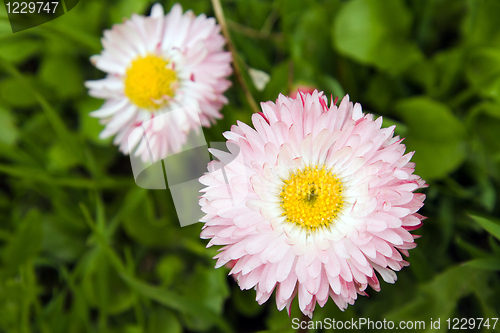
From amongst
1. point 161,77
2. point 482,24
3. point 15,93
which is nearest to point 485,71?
point 482,24

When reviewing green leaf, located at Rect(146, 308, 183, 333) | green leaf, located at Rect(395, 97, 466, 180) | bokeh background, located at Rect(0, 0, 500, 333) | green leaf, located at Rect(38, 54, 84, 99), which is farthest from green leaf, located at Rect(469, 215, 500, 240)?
green leaf, located at Rect(38, 54, 84, 99)

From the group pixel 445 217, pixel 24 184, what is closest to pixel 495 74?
pixel 445 217

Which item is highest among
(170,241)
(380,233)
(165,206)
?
(165,206)

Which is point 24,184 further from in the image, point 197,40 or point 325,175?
point 325,175

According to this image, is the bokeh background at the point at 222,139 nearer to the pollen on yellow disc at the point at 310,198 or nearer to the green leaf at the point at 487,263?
the green leaf at the point at 487,263

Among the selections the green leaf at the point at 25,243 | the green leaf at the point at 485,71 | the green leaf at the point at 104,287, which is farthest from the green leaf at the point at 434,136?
the green leaf at the point at 25,243

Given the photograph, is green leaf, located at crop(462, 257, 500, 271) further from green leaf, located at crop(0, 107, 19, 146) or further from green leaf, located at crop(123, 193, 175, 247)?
green leaf, located at crop(0, 107, 19, 146)

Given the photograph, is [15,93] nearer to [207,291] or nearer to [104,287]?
[104,287]
